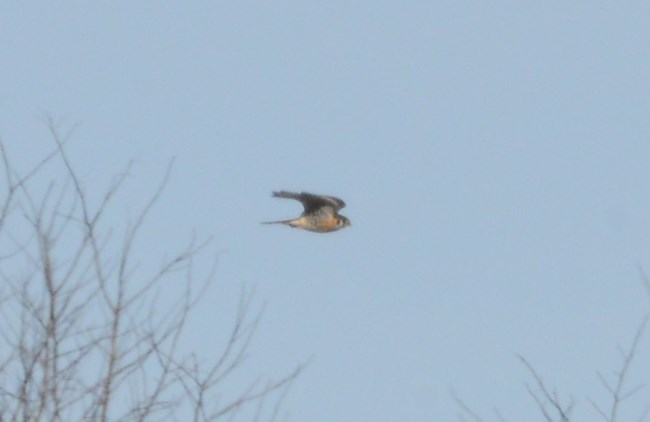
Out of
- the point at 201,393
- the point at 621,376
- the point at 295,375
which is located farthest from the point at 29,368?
the point at 621,376

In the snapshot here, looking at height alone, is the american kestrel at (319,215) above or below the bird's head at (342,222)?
below

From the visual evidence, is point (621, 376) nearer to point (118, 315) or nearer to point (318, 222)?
point (118, 315)

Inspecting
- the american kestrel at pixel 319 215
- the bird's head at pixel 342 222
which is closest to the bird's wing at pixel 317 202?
the american kestrel at pixel 319 215

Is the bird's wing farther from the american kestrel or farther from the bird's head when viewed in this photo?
the bird's head

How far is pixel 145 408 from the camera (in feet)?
26.1

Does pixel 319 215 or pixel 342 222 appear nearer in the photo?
pixel 319 215

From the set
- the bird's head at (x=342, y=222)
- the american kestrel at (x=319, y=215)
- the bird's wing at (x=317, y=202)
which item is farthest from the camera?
the bird's head at (x=342, y=222)

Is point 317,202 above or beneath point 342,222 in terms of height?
beneath

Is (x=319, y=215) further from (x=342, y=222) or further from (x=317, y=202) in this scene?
(x=342, y=222)

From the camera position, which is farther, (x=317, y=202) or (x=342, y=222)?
(x=342, y=222)

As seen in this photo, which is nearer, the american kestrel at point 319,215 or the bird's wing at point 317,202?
the bird's wing at point 317,202

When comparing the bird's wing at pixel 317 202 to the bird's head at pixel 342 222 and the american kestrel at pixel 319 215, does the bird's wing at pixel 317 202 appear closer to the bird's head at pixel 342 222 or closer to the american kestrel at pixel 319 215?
the american kestrel at pixel 319 215

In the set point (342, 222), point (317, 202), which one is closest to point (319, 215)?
point (317, 202)

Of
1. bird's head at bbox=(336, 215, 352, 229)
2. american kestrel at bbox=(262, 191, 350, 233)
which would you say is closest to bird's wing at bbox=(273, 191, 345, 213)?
american kestrel at bbox=(262, 191, 350, 233)
